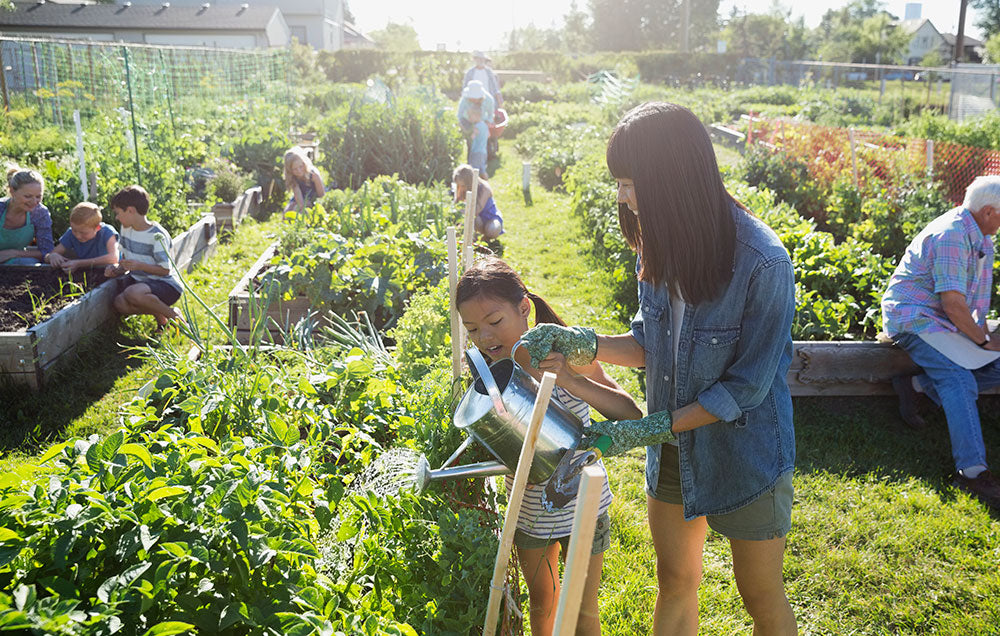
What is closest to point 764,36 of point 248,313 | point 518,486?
point 248,313

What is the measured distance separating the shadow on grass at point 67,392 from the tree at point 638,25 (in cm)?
6986

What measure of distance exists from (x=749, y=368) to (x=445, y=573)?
96 cm

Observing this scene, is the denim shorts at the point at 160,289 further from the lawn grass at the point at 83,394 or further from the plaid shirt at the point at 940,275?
the plaid shirt at the point at 940,275

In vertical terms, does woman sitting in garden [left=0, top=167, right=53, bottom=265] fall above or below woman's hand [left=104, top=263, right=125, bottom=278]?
above

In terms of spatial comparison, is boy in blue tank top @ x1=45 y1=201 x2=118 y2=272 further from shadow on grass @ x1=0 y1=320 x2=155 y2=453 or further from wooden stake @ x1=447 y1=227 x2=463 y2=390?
wooden stake @ x1=447 y1=227 x2=463 y2=390

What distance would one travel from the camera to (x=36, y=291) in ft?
16.5

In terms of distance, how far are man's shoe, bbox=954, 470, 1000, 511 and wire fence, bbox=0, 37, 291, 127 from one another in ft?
31.8

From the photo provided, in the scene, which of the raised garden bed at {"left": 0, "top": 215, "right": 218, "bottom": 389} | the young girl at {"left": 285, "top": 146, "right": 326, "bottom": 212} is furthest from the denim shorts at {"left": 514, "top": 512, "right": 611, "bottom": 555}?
the young girl at {"left": 285, "top": 146, "right": 326, "bottom": 212}

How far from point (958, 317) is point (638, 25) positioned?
72.6 m

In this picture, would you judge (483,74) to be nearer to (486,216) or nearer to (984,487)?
(486,216)

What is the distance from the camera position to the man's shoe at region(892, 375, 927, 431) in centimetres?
425

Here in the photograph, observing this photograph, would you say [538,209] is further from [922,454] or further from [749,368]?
[749,368]

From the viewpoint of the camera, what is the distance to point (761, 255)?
1800mm

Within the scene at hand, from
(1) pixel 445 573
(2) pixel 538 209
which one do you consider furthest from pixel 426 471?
(2) pixel 538 209
